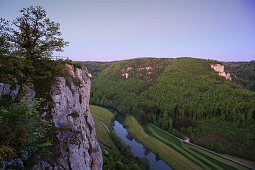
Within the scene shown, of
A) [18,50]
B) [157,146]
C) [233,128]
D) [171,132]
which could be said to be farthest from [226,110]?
[18,50]

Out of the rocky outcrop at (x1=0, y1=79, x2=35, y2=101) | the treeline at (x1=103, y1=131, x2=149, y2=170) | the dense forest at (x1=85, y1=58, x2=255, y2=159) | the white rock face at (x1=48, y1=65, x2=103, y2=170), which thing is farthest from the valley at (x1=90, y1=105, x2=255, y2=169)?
the rocky outcrop at (x1=0, y1=79, x2=35, y2=101)

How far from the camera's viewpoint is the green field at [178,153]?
38.8m

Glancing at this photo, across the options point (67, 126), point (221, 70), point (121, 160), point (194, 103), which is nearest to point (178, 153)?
point (121, 160)

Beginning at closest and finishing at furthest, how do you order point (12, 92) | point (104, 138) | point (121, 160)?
point (12, 92)
point (121, 160)
point (104, 138)

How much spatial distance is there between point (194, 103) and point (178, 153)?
132 feet

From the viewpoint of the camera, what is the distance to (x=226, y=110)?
6122 centimetres

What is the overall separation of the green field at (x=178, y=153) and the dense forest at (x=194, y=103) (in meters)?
5.81

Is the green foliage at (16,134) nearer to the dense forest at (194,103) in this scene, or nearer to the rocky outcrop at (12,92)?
the rocky outcrop at (12,92)

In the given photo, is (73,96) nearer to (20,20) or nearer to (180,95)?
(20,20)

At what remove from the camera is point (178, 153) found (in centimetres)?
4394

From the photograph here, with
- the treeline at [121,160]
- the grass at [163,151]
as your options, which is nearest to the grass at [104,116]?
the grass at [163,151]

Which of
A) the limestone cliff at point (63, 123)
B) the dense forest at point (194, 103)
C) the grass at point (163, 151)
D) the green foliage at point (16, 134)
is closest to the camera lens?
the green foliage at point (16, 134)

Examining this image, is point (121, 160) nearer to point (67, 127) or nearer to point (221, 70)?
point (67, 127)

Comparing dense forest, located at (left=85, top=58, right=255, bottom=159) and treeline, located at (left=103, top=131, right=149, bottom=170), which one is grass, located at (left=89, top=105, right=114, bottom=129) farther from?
treeline, located at (left=103, top=131, right=149, bottom=170)
